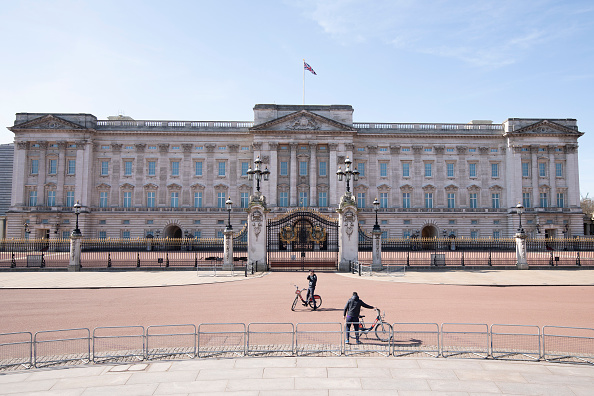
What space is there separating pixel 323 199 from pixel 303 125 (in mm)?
10658

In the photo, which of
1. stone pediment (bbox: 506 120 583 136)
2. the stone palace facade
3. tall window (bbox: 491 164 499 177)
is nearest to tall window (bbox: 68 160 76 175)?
the stone palace facade

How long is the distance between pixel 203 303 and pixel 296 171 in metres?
42.6

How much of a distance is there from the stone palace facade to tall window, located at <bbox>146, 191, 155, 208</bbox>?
14 cm

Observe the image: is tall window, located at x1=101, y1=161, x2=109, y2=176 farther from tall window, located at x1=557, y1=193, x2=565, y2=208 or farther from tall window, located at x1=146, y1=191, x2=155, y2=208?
tall window, located at x1=557, y1=193, x2=565, y2=208

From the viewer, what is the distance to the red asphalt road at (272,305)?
13852mm

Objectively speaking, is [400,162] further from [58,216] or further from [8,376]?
[8,376]

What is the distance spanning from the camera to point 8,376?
8938mm

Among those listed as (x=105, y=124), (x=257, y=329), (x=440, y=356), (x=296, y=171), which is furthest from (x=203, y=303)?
(x=105, y=124)

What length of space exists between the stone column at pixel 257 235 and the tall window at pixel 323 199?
96.4ft

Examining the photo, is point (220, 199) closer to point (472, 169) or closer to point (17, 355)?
point (472, 169)

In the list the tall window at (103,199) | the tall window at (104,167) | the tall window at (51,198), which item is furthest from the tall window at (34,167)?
the tall window at (103,199)

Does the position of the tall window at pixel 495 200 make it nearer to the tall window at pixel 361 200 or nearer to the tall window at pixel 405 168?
the tall window at pixel 405 168

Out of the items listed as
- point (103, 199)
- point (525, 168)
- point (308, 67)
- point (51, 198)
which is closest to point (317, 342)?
point (308, 67)

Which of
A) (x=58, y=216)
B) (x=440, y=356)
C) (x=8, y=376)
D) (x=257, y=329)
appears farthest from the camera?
(x=58, y=216)
